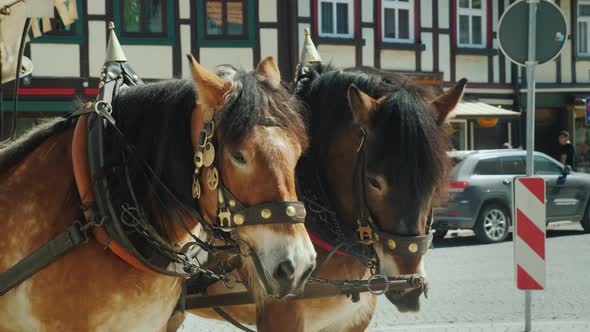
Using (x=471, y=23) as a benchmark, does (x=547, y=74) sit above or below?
below

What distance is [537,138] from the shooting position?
72.5 feet

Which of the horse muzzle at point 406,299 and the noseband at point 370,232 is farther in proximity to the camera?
the horse muzzle at point 406,299

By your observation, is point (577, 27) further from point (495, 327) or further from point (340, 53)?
point (495, 327)

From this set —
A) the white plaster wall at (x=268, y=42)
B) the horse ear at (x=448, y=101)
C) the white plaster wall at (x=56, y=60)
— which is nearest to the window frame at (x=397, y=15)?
the white plaster wall at (x=268, y=42)

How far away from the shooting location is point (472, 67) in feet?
69.2

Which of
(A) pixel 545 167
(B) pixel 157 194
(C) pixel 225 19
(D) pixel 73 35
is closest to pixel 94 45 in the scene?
(D) pixel 73 35

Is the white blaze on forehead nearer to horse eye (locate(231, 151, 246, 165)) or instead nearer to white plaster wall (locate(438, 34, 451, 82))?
horse eye (locate(231, 151, 246, 165))

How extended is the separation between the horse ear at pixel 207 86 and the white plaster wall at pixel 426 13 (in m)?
18.0

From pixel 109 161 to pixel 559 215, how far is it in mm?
12682

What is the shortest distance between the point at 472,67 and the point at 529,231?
1554 cm

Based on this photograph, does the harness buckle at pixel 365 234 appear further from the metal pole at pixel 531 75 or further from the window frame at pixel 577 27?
the window frame at pixel 577 27

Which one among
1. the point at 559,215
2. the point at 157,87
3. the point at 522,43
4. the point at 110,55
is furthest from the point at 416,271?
the point at 559,215

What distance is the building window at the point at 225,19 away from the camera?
1788 centimetres

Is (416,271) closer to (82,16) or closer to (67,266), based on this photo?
(67,266)
